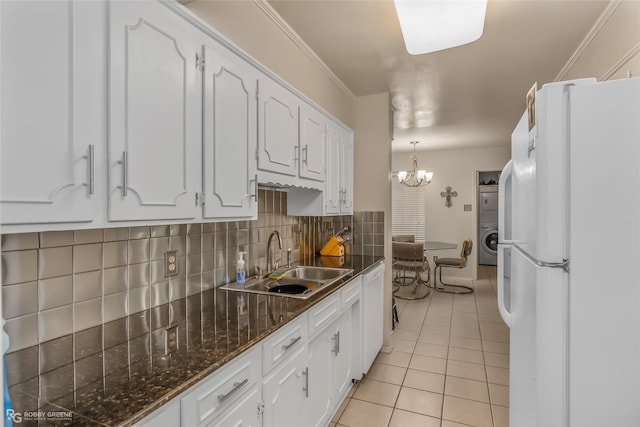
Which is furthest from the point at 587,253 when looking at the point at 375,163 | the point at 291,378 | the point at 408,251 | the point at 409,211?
the point at 409,211

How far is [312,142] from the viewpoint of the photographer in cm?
228

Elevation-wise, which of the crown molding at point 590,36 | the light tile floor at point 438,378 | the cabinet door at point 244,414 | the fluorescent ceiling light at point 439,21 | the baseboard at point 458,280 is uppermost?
the crown molding at point 590,36

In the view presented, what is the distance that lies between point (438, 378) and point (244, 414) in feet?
6.78

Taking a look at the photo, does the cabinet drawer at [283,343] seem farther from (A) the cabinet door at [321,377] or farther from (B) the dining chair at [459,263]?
(B) the dining chair at [459,263]

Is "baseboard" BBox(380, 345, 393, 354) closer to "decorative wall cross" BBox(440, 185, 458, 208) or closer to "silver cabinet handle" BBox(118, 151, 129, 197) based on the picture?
"silver cabinet handle" BBox(118, 151, 129, 197)

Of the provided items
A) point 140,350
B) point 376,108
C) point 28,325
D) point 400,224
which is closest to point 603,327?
point 140,350

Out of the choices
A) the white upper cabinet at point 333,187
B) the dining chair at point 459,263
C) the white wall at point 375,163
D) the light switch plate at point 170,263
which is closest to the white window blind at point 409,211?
the dining chair at point 459,263

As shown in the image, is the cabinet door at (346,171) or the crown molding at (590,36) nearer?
the crown molding at (590,36)

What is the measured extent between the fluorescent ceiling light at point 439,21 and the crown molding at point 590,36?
2.95ft

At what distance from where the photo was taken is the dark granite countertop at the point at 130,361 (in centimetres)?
79

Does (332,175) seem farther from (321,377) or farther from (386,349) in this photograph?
(386,349)

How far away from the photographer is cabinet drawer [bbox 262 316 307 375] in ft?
4.28

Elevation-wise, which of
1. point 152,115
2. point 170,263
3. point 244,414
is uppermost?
point 152,115

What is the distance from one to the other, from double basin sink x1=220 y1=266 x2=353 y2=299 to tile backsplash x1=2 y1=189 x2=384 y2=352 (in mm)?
122
